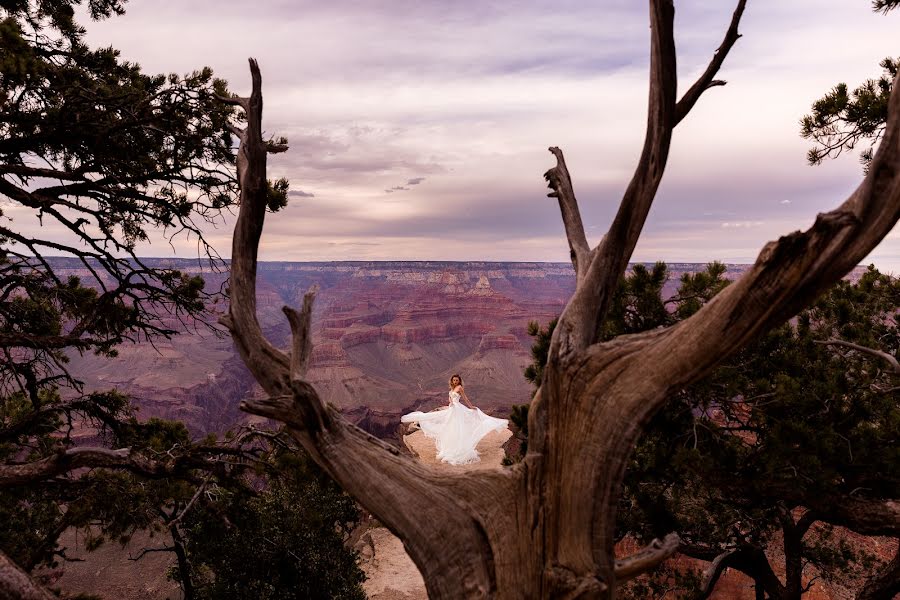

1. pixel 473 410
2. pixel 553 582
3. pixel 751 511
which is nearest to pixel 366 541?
pixel 473 410

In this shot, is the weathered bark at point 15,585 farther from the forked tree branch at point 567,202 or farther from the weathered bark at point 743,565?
the weathered bark at point 743,565

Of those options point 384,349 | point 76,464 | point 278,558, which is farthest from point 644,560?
point 384,349

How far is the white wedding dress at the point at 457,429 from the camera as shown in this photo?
17.0 m

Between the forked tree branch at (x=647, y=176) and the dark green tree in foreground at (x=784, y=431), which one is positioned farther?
the dark green tree in foreground at (x=784, y=431)

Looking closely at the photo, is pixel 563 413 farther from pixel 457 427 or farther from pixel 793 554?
pixel 457 427

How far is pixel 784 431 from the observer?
563 centimetres

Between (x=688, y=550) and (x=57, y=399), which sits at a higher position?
(x=57, y=399)

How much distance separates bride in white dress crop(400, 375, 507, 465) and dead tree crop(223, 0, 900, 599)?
1366 centimetres

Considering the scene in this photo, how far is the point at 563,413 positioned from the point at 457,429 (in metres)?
15.1

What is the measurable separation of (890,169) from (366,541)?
20034 millimetres

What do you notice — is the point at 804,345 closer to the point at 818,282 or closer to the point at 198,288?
the point at 818,282

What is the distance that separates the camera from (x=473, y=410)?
18250 millimetres

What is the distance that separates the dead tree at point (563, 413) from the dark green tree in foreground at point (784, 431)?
10.6ft

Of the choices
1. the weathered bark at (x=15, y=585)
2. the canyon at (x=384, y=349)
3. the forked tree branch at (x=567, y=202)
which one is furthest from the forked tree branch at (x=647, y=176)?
the canyon at (x=384, y=349)
